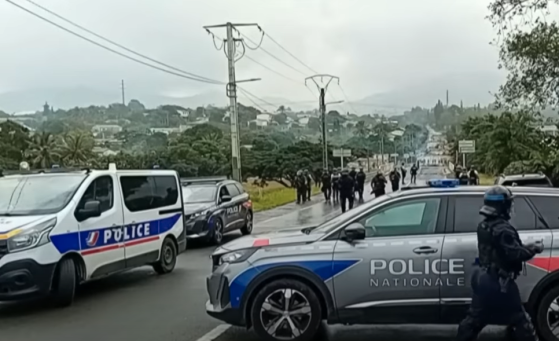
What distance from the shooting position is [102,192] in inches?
407

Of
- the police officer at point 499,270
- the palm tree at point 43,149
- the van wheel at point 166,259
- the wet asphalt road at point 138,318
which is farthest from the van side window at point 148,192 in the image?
the palm tree at point 43,149

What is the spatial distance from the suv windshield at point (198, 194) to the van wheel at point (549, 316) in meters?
11.8

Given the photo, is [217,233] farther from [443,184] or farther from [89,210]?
[443,184]

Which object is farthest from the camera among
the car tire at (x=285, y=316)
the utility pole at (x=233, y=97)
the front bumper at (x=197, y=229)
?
the utility pole at (x=233, y=97)

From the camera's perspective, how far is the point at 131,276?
12141 millimetres

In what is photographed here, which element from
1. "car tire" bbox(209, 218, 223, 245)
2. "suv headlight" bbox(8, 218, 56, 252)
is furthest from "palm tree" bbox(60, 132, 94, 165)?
"suv headlight" bbox(8, 218, 56, 252)

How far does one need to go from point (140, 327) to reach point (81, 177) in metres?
3.14

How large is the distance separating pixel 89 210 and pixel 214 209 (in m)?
7.53

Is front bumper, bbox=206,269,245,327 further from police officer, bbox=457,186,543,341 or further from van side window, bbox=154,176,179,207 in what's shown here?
van side window, bbox=154,176,179,207

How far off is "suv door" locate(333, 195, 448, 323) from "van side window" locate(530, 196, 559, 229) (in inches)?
40.6

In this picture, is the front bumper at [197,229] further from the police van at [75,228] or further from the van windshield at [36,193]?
the van windshield at [36,193]

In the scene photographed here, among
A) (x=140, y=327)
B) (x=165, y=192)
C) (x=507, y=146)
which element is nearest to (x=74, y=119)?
(x=507, y=146)

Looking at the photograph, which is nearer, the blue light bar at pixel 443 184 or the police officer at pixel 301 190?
the blue light bar at pixel 443 184

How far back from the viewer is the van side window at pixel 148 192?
10977 mm
